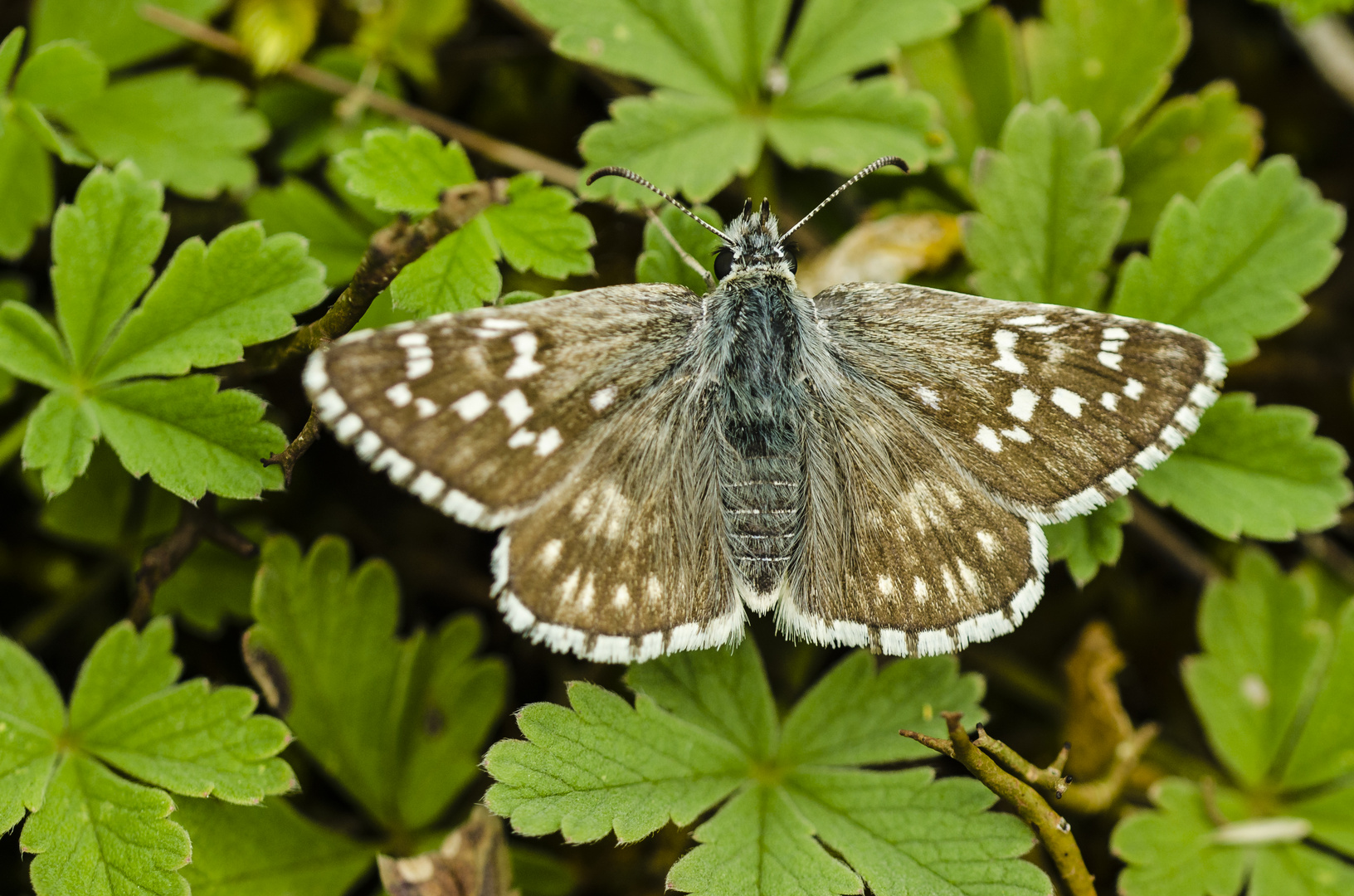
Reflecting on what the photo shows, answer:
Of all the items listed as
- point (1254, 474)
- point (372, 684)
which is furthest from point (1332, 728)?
point (372, 684)

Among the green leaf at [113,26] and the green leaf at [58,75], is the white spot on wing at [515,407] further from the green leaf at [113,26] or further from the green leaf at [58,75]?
the green leaf at [113,26]

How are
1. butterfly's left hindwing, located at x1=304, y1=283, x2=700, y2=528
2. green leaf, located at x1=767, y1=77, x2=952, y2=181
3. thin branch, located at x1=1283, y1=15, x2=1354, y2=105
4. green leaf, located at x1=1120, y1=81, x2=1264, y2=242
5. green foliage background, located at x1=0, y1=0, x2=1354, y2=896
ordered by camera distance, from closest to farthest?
butterfly's left hindwing, located at x1=304, y1=283, x2=700, y2=528, green foliage background, located at x1=0, y1=0, x2=1354, y2=896, green leaf, located at x1=767, y1=77, x2=952, y2=181, green leaf, located at x1=1120, y1=81, x2=1264, y2=242, thin branch, located at x1=1283, y1=15, x2=1354, y2=105

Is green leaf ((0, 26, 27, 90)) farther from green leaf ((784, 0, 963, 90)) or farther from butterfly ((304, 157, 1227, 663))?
green leaf ((784, 0, 963, 90))

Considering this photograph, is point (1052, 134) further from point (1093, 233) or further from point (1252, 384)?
point (1252, 384)

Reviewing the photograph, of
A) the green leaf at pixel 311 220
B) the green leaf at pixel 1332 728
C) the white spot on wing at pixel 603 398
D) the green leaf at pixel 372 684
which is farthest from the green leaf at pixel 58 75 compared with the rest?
the green leaf at pixel 1332 728

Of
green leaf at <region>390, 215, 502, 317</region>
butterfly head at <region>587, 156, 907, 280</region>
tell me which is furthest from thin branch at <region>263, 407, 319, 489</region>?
butterfly head at <region>587, 156, 907, 280</region>

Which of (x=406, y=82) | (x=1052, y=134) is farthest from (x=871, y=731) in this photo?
(x=406, y=82)
